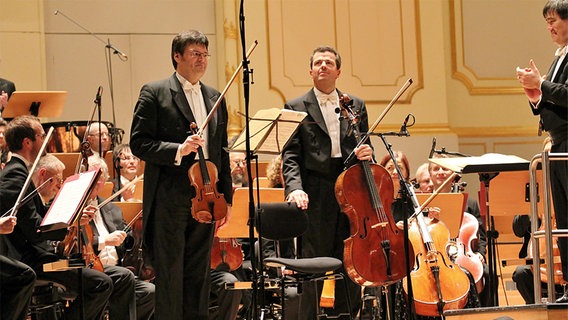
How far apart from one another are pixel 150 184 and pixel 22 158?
0.78 m

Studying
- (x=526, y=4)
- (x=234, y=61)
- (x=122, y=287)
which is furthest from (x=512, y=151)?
(x=122, y=287)

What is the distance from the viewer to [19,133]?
4234mm

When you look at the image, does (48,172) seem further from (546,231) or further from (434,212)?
(546,231)

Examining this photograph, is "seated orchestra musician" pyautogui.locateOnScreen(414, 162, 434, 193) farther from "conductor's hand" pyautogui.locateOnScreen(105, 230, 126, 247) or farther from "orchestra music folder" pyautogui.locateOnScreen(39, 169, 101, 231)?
"orchestra music folder" pyautogui.locateOnScreen(39, 169, 101, 231)

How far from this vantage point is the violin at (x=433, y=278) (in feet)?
14.7

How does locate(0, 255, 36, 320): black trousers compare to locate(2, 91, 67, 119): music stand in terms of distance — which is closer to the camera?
locate(0, 255, 36, 320): black trousers

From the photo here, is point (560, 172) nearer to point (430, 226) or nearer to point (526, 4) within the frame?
point (430, 226)

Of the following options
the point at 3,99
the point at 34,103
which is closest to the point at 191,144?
the point at 3,99

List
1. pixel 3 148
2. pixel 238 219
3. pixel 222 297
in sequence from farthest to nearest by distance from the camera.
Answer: pixel 3 148 < pixel 222 297 < pixel 238 219

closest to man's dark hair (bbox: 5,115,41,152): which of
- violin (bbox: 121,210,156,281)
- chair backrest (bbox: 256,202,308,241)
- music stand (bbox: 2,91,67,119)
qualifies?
violin (bbox: 121,210,156,281)

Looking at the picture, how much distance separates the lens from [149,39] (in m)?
8.00

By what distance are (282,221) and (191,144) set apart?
2.80 ft

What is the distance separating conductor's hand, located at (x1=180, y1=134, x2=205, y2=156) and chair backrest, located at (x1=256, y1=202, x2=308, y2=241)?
658mm

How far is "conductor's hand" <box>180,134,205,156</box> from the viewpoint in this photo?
145 inches
